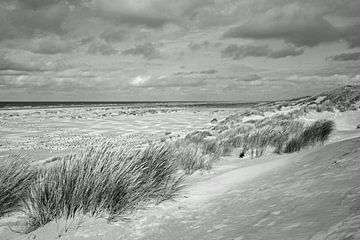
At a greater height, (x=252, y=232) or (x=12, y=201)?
(x=252, y=232)

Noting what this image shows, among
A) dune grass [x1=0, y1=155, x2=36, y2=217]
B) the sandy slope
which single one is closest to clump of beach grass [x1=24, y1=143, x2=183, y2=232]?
the sandy slope

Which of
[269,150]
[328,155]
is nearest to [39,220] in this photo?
[328,155]

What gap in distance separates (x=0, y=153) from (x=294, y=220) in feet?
42.2

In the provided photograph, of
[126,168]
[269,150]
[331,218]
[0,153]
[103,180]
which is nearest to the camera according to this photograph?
[331,218]

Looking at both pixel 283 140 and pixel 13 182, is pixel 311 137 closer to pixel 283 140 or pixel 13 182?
pixel 283 140

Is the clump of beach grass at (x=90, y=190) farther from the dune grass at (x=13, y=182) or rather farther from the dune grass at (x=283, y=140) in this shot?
the dune grass at (x=283, y=140)

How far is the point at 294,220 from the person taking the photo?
1.95 metres

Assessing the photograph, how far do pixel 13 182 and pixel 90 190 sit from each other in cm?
133

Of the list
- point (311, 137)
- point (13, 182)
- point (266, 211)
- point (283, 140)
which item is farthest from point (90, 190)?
point (311, 137)

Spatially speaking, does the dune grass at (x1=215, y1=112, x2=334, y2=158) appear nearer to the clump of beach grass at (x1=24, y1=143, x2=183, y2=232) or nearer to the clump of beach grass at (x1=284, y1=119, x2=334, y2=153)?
the clump of beach grass at (x1=284, y1=119, x2=334, y2=153)

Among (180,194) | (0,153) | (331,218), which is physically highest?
(331,218)

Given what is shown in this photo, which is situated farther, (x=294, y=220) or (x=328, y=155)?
(x=328, y=155)

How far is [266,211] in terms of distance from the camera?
7.78ft

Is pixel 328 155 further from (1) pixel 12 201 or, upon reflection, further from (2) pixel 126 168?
(1) pixel 12 201
